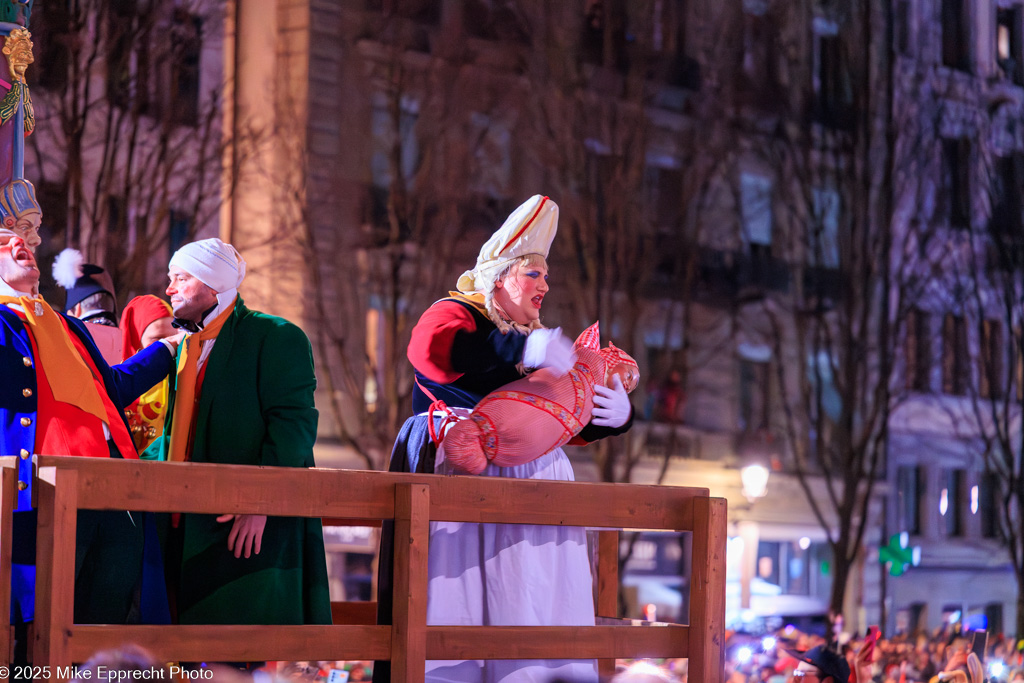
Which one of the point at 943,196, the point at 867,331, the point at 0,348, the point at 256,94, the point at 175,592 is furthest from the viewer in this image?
the point at 943,196

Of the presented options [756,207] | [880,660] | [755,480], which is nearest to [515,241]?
[880,660]

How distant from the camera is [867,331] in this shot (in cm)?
1688

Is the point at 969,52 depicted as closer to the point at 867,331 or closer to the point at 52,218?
the point at 867,331

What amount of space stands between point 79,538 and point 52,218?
845cm

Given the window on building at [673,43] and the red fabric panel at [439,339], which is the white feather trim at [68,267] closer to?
the red fabric panel at [439,339]

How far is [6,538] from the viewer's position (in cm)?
312

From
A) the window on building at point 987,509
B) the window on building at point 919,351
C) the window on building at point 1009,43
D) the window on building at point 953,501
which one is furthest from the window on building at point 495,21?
the window on building at point 987,509

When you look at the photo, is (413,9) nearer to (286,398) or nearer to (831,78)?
(831,78)

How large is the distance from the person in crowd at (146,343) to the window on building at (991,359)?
1553 cm

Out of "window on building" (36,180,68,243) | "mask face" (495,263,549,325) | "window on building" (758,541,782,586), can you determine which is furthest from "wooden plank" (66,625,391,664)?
"window on building" (758,541,782,586)

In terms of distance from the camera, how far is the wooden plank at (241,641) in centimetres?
312

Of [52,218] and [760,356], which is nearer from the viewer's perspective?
[52,218]

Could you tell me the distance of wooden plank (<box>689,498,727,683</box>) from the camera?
12.8 feet

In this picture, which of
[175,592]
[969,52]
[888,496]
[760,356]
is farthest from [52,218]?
[969,52]
